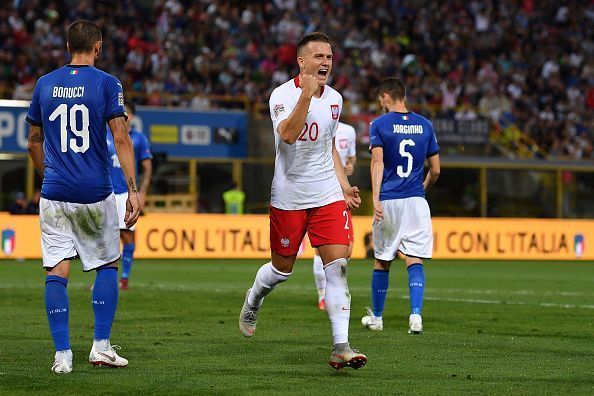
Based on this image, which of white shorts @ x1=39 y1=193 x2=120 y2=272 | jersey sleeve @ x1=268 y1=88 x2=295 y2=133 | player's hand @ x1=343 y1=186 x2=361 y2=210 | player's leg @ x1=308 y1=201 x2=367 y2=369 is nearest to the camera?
white shorts @ x1=39 y1=193 x2=120 y2=272

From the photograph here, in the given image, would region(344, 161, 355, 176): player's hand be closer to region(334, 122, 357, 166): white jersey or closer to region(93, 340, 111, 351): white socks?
region(334, 122, 357, 166): white jersey

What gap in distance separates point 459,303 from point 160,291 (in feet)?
14.0

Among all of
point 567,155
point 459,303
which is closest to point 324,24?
point 567,155

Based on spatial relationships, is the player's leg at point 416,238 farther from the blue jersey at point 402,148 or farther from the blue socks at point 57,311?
the blue socks at point 57,311

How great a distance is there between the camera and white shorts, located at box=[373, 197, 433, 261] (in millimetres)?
12156

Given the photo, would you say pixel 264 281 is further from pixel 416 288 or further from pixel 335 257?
pixel 416 288

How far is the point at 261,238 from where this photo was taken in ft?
93.4

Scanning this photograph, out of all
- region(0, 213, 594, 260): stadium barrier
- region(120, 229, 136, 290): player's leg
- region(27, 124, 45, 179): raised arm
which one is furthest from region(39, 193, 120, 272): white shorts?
region(0, 213, 594, 260): stadium barrier

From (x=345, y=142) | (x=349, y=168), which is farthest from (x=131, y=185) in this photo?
(x=345, y=142)

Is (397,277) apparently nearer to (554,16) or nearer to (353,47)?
(353,47)

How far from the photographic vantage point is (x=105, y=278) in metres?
8.62

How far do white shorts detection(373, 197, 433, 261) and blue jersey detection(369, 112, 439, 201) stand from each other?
101 mm

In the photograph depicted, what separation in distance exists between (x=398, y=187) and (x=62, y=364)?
4875 mm

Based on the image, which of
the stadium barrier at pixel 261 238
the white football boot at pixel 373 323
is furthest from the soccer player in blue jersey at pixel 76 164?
the stadium barrier at pixel 261 238
